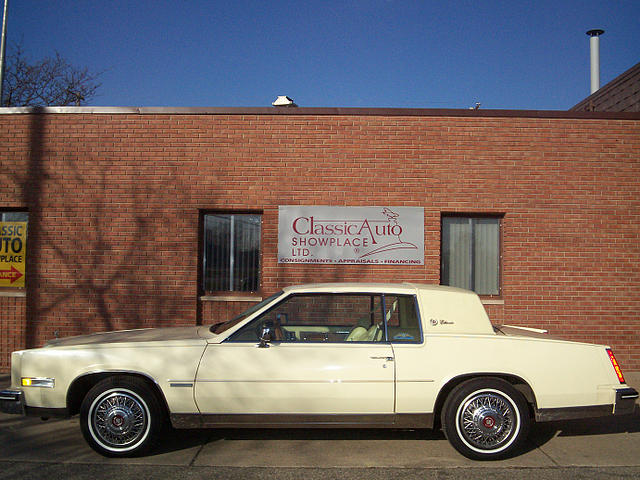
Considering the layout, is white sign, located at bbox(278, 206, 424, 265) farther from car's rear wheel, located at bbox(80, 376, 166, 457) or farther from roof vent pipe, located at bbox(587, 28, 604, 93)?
roof vent pipe, located at bbox(587, 28, 604, 93)

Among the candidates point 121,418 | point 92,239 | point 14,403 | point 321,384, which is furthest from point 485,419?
point 92,239

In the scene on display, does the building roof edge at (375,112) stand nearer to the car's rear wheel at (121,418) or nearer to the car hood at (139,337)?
the car hood at (139,337)

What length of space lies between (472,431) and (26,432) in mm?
4519

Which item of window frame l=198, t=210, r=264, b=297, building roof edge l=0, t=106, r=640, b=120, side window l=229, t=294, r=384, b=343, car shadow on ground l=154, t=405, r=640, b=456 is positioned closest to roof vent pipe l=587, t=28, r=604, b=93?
building roof edge l=0, t=106, r=640, b=120

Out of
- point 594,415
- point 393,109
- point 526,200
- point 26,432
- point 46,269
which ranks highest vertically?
point 393,109

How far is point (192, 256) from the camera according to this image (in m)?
9.06

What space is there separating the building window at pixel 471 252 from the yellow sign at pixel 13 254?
6.96 m

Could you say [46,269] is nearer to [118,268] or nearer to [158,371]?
[118,268]

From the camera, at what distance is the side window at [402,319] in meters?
5.20

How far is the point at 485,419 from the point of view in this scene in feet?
16.4

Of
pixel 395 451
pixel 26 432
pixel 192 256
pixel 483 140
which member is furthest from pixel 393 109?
pixel 26 432

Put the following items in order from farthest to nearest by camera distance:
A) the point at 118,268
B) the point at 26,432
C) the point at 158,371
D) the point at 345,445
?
1. the point at 118,268
2. the point at 26,432
3. the point at 345,445
4. the point at 158,371

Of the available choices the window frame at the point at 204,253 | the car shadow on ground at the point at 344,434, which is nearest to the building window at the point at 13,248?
the window frame at the point at 204,253

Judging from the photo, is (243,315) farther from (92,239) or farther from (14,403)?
(92,239)
